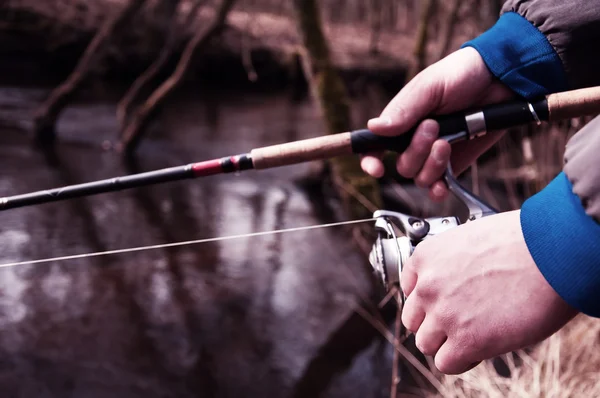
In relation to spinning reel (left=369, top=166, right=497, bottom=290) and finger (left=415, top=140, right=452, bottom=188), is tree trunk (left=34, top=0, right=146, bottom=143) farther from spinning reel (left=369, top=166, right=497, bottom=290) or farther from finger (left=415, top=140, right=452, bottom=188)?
spinning reel (left=369, top=166, right=497, bottom=290)

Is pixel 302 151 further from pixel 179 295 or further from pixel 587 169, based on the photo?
pixel 179 295

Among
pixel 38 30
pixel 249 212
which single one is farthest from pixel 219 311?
pixel 38 30

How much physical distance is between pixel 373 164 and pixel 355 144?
7 cm

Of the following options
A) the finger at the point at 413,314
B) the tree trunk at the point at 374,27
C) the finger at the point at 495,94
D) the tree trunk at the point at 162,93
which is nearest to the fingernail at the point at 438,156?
the finger at the point at 495,94

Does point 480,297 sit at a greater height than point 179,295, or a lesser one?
greater

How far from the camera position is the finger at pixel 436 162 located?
4.28 feet

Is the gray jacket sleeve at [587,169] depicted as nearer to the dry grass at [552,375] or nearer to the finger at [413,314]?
the finger at [413,314]

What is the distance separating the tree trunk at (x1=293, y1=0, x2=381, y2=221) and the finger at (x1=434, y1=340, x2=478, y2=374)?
3.34 metres

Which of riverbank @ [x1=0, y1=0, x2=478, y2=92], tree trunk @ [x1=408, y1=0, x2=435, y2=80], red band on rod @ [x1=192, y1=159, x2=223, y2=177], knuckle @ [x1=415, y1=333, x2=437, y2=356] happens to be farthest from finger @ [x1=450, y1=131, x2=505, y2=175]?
riverbank @ [x1=0, y1=0, x2=478, y2=92]

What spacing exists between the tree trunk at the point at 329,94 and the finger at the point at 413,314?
327 centimetres

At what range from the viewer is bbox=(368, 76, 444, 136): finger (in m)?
1.32

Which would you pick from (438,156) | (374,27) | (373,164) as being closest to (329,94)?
(373,164)

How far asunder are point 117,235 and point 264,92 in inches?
212

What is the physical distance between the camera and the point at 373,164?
141 cm
